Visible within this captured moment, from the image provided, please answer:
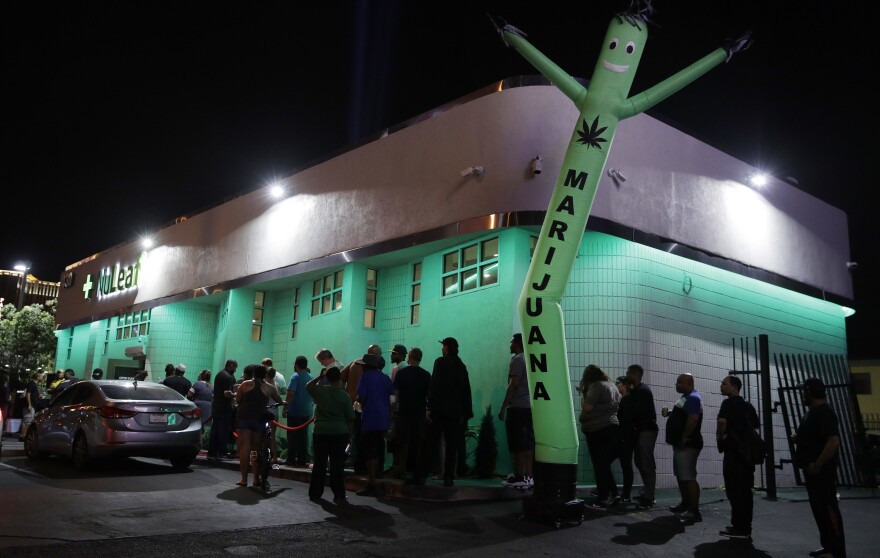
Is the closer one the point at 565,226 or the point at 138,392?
the point at 565,226

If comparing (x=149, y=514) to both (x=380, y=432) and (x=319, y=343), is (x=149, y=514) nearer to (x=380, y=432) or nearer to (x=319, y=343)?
(x=380, y=432)

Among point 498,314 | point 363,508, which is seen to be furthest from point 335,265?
point 363,508

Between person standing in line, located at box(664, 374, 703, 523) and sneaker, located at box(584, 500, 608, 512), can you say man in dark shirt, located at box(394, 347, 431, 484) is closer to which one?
sneaker, located at box(584, 500, 608, 512)

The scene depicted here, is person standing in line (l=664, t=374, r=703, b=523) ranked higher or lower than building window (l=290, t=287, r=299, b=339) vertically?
lower

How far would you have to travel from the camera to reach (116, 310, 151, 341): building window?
73.0 feet

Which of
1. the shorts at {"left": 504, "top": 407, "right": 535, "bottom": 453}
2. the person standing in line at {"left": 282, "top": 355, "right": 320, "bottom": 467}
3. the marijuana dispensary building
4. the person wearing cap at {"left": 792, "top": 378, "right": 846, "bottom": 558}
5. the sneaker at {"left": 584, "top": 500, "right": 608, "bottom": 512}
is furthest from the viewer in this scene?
the person standing in line at {"left": 282, "top": 355, "right": 320, "bottom": 467}

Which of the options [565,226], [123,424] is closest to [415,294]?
[123,424]

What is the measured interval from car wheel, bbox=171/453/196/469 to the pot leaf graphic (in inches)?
300

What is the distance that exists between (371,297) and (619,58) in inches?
312

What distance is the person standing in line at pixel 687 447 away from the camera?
27.4ft

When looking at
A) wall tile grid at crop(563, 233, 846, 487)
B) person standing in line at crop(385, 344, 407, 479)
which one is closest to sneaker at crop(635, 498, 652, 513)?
wall tile grid at crop(563, 233, 846, 487)

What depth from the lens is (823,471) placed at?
6.79 m

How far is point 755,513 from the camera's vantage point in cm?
939

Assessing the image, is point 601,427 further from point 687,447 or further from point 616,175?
point 616,175
